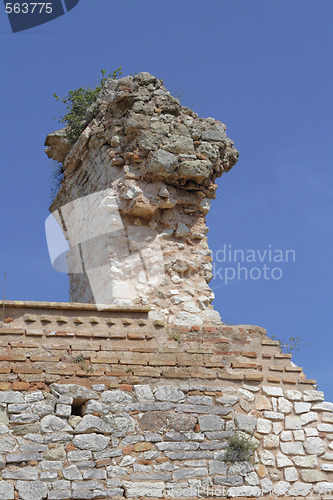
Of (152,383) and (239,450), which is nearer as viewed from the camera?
(239,450)

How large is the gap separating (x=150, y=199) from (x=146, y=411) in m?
2.86

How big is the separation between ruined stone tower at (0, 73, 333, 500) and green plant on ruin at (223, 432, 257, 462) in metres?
0.01

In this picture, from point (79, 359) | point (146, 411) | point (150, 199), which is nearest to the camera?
point (146, 411)

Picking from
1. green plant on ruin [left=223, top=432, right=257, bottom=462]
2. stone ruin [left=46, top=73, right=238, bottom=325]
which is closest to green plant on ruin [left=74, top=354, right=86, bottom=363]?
stone ruin [left=46, top=73, right=238, bottom=325]

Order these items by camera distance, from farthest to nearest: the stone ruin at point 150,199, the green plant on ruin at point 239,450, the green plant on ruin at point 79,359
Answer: the stone ruin at point 150,199, the green plant on ruin at point 79,359, the green plant on ruin at point 239,450

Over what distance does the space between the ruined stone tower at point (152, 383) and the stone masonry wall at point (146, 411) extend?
0.01 meters

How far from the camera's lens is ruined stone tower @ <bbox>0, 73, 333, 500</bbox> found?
677 centimetres

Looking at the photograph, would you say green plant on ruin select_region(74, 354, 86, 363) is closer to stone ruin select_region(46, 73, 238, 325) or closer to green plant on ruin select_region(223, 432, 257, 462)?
stone ruin select_region(46, 73, 238, 325)

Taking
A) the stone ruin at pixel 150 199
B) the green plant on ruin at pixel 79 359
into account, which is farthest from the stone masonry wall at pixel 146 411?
the stone ruin at pixel 150 199

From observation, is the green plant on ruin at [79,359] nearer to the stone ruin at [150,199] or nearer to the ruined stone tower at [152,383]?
the ruined stone tower at [152,383]

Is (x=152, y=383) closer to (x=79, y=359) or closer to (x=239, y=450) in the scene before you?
(x=79, y=359)

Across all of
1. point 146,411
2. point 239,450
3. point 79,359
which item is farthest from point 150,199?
point 239,450

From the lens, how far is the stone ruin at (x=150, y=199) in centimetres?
868

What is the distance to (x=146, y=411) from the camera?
23.3 feet
